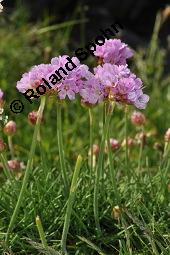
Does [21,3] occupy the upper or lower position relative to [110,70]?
upper

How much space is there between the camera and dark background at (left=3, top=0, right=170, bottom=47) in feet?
15.7

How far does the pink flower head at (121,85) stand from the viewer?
167cm

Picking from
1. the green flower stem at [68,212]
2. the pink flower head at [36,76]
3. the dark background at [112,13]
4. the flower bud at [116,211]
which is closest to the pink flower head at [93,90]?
the pink flower head at [36,76]

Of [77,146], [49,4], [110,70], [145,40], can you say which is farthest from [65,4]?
[110,70]

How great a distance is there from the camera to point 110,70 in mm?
1707

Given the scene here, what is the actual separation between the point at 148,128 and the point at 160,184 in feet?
4.56

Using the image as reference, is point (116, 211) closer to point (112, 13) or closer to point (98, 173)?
point (98, 173)

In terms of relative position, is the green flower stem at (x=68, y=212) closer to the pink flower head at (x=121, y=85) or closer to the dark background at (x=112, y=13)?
the pink flower head at (x=121, y=85)

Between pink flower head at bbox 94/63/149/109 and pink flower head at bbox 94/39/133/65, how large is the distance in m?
0.20

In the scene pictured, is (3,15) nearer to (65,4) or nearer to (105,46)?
(65,4)

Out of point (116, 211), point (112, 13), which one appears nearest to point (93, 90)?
point (116, 211)

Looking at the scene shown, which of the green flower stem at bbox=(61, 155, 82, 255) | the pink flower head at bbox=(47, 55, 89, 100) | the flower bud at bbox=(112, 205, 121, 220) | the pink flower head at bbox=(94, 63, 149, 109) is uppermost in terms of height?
the pink flower head at bbox=(47, 55, 89, 100)

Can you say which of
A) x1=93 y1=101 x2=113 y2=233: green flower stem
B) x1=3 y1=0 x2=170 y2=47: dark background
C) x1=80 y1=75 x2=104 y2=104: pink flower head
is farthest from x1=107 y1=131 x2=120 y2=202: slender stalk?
x1=3 y1=0 x2=170 y2=47: dark background

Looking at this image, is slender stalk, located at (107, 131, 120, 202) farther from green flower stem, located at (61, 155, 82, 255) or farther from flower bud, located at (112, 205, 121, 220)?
green flower stem, located at (61, 155, 82, 255)
